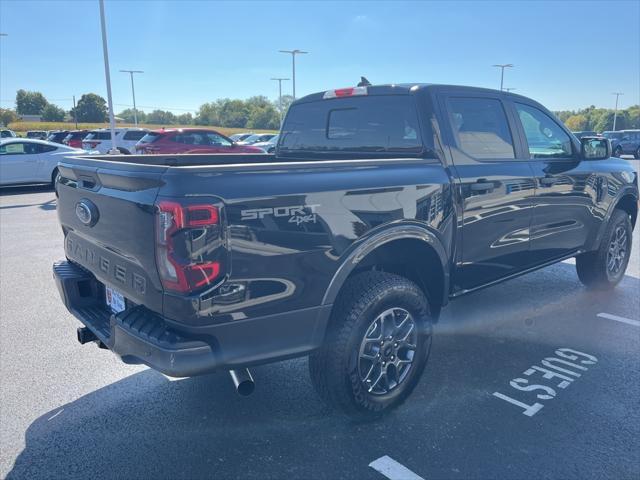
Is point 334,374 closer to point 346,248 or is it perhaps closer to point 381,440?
point 381,440

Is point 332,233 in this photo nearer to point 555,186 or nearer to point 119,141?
point 555,186

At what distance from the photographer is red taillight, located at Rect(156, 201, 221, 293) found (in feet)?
7.20

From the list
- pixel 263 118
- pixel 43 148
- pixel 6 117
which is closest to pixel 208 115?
pixel 263 118

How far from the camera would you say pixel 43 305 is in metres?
5.09

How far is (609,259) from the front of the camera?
217 inches

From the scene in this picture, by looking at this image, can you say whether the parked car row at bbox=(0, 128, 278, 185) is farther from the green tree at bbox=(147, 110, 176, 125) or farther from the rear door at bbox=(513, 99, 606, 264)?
the green tree at bbox=(147, 110, 176, 125)

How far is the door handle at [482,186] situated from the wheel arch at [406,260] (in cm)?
53

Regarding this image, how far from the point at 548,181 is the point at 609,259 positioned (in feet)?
6.09

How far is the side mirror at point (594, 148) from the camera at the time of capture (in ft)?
15.3

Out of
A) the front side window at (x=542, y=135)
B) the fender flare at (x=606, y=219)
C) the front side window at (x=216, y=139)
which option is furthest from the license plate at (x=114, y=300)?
the front side window at (x=216, y=139)

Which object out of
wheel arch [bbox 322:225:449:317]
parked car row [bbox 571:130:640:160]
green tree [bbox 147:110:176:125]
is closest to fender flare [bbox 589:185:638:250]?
wheel arch [bbox 322:225:449:317]

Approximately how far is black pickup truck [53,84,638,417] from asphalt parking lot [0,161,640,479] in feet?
1.13

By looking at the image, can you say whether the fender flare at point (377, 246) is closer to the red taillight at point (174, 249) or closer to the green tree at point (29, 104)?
the red taillight at point (174, 249)

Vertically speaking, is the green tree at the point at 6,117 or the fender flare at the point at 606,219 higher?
the green tree at the point at 6,117
